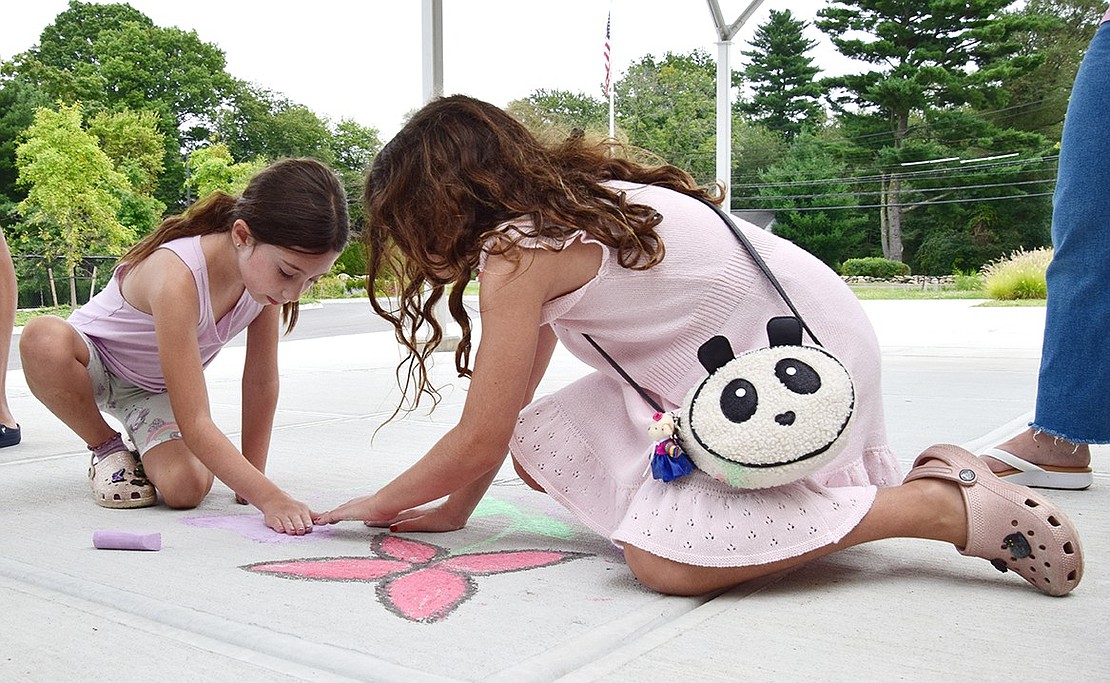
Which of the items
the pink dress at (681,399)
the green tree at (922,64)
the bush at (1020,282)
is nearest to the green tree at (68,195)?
the bush at (1020,282)

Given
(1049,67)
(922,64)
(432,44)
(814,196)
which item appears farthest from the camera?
(814,196)

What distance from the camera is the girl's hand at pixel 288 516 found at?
167cm

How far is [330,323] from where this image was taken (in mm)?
9633

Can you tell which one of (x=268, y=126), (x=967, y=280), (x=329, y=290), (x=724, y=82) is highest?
(x=268, y=126)

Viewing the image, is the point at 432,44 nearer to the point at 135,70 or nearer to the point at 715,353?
the point at 715,353

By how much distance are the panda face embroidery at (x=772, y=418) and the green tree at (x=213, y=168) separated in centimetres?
1154

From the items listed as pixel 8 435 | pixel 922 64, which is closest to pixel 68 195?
pixel 8 435

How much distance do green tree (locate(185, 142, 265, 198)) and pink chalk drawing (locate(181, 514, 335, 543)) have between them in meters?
10.8

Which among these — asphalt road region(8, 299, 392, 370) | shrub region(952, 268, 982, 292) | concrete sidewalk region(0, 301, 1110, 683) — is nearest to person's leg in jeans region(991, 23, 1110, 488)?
concrete sidewalk region(0, 301, 1110, 683)

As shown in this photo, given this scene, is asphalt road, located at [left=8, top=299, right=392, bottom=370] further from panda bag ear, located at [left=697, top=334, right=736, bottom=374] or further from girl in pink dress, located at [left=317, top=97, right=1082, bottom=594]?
panda bag ear, located at [left=697, top=334, right=736, bottom=374]

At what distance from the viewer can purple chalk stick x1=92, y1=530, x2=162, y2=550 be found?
156cm

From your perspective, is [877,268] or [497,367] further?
[877,268]

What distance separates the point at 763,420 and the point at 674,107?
17.5 metres

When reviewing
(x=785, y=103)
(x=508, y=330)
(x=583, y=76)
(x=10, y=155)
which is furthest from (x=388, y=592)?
(x=785, y=103)
